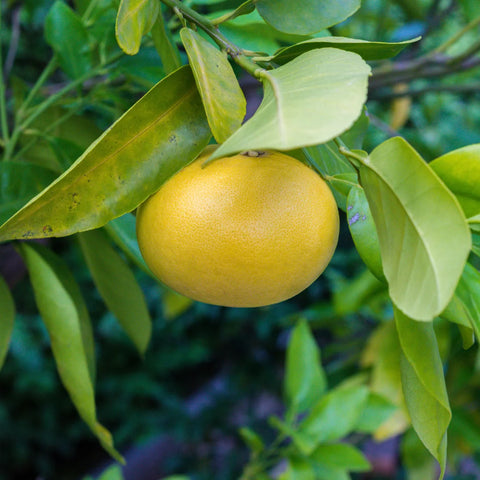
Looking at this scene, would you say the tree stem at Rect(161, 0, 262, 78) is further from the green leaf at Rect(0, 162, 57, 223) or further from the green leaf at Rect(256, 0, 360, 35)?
the green leaf at Rect(0, 162, 57, 223)

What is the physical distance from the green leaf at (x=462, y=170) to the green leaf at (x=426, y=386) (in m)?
0.08

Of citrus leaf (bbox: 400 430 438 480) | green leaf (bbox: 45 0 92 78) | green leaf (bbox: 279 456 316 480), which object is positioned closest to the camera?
green leaf (bbox: 45 0 92 78)

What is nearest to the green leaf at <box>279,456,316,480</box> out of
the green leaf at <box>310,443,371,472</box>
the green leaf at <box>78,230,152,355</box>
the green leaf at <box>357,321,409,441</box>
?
the green leaf at <box>310,443,371,472</box>

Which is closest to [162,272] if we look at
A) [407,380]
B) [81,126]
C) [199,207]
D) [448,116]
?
[199,207]

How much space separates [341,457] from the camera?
0.86 meters

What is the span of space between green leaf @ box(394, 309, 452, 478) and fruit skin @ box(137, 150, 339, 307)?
61 millimetres

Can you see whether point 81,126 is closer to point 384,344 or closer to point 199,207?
point 199,207

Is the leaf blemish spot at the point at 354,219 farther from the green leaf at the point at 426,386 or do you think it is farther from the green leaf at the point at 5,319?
the green leaf at the point at 5,319

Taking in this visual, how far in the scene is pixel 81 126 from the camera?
2.03 ft

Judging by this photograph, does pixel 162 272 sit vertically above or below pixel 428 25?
above

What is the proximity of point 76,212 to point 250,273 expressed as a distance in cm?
9

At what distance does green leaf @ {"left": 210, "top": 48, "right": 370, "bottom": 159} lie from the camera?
0.20 m

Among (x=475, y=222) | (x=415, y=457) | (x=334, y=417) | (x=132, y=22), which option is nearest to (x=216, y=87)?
(x=132, y=22)

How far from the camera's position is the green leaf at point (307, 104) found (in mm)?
204
